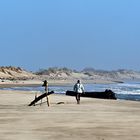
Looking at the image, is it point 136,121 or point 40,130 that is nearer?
point 40,130

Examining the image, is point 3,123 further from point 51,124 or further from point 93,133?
point 93,133

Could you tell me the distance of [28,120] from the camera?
20.4 m

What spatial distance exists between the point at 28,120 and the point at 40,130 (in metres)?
3.57

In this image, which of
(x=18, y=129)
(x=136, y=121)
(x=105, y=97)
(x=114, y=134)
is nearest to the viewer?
(x=114, y=134)

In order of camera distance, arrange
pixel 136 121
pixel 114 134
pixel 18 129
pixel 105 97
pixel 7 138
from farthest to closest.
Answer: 1. pixel 105 97
2. pixel 136 121
3. pixel 18 129
4. pixel 114 134
5. pixel 7 138

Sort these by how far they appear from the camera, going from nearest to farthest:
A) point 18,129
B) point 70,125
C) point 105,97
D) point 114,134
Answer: point 114,134, point 18,129, point 70,125, point 105,97

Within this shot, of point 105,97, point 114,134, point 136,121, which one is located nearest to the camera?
point 114,134

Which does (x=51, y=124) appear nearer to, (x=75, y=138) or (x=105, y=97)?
(x=75, y=138)

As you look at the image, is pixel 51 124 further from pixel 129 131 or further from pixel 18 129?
pixel 129 131

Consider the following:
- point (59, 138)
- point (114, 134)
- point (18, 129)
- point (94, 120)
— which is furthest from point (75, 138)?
point (94, 120)

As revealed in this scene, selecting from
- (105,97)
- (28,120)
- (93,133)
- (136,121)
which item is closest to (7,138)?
(93,133)

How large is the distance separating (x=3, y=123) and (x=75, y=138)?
15.8 ft

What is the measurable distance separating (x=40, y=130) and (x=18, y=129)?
752 millimetres

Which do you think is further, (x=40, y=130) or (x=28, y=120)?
(x=28, y=120)
